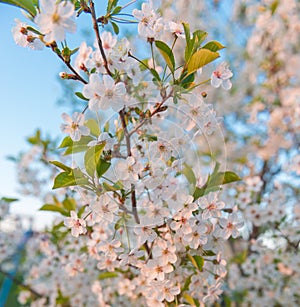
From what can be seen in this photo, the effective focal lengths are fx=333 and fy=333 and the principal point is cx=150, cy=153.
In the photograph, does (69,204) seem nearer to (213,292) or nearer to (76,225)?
(76,225)

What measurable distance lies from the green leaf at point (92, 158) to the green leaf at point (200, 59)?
0.29 m

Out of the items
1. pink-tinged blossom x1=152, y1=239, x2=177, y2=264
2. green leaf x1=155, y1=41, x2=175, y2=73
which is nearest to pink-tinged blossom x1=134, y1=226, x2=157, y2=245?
pink-tinged blossom x1=152, y1=239, x2=177, y2=264

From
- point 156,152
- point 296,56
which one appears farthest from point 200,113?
point 296,56

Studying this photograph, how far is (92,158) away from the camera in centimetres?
76

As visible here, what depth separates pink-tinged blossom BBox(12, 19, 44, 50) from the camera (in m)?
0.76

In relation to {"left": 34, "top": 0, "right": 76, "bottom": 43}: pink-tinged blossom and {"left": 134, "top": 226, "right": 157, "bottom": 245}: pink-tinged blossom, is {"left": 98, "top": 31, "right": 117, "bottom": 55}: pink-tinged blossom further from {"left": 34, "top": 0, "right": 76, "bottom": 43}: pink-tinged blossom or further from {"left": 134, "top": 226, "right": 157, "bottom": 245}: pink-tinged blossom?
{"left": 134, "top": 226, "right": 157, "bottom": 245}: pink-tinged blossom

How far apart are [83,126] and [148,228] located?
0.97ft

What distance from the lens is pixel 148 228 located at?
0.82 meters

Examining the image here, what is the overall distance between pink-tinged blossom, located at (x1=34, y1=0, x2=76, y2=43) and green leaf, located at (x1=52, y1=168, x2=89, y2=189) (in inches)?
12.3

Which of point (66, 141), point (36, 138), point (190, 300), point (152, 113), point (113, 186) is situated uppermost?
point (36, 138)

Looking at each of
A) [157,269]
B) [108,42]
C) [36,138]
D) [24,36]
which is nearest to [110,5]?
[108,42]

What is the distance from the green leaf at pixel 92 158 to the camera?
0.75 meters

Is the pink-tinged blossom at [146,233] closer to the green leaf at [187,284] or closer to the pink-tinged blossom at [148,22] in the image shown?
the green leaf at [187,284]

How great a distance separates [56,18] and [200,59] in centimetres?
34
